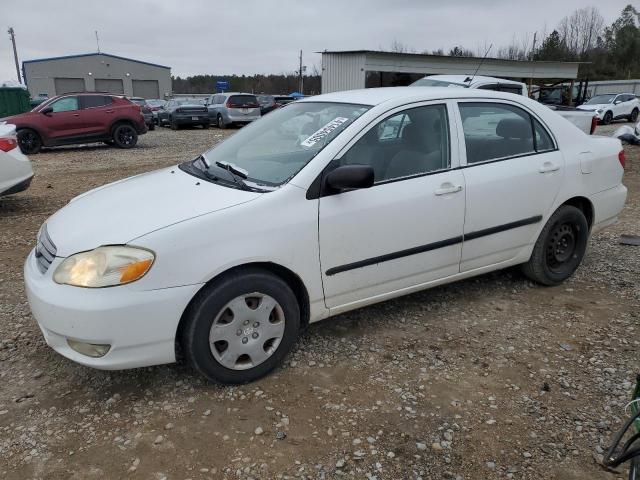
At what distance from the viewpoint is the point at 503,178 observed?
3.68 metres

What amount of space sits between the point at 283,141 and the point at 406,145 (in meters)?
0.84

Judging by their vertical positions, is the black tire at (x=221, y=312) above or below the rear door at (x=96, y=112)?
below

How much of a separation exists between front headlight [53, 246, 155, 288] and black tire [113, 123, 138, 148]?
1305cm

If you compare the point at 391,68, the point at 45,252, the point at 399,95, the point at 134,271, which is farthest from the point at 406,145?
the point at 391,68

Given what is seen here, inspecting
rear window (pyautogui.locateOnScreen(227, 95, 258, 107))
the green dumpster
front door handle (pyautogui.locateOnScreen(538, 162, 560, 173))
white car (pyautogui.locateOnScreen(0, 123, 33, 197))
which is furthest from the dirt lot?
the green dumpster

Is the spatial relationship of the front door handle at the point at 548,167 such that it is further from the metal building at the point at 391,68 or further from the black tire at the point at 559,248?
the metal building at the point at 391,68

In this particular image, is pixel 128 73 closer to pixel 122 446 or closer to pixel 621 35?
pixel 621 35

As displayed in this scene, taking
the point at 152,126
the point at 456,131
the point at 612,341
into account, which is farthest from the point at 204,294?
the point at 152,126

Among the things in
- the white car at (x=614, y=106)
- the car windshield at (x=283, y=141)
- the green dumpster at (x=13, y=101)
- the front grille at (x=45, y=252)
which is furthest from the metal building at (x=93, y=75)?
the front grille at (x=45, y=252)

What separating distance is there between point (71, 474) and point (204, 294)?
1003 millimetres

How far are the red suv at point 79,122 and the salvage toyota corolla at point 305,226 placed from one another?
38.3 feet

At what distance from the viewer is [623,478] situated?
227 cm

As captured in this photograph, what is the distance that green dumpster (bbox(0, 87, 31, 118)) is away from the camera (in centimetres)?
1911

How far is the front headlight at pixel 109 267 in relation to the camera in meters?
2.54
